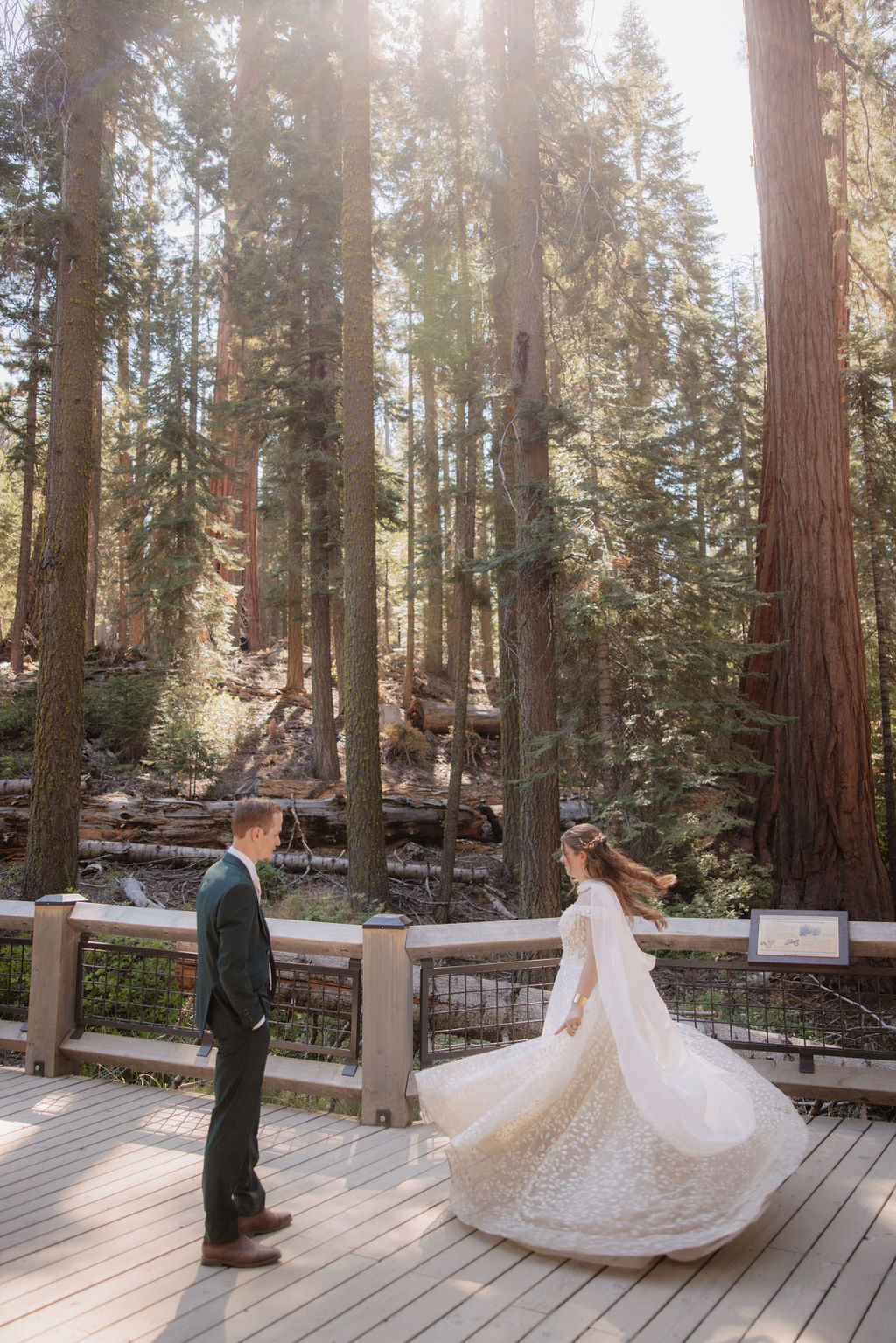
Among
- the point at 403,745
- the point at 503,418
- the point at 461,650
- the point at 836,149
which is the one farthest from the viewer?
the point at 403,745

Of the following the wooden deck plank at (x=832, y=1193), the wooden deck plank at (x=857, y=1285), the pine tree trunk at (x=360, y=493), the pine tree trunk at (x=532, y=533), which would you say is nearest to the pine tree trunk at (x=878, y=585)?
the pine tree trunk at (x=532, y=533)

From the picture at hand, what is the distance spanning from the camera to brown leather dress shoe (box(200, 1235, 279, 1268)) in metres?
3.23

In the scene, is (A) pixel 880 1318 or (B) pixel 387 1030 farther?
(B) pixel 387 1030

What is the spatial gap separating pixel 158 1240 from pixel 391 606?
34.0m

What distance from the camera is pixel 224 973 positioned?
3.25 metres

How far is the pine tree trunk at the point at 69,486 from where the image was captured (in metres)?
9.73

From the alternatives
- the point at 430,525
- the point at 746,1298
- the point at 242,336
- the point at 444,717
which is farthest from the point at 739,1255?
the point at 430,525

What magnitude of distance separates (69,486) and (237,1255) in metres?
8.61

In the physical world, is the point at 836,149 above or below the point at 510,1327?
above

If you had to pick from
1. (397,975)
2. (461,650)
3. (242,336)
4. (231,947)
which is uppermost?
(242,336)

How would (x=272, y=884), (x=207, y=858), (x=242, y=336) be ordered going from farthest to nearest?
(x=242, y=336) < (x=207, y=858) < (x=272, y=884)

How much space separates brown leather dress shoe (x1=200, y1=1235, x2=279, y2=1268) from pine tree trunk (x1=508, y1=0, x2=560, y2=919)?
Answer: 676cm

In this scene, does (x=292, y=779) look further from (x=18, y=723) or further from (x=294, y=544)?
(x=18, y=723)

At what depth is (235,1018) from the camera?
3352 mm
